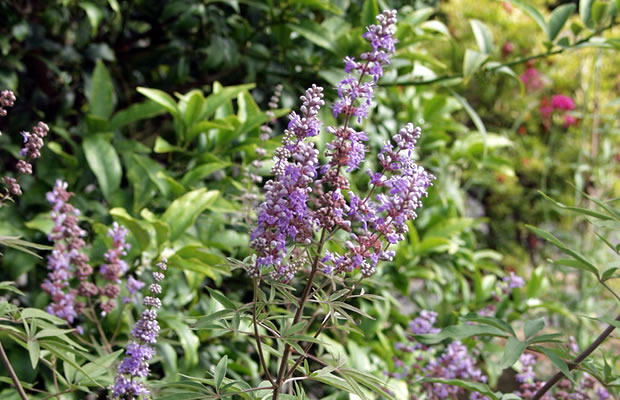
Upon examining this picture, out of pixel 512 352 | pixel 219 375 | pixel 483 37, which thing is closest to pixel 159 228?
pixel 219 375

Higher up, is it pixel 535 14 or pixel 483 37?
pixel 535 14

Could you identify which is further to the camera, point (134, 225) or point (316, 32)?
point (316, 32)

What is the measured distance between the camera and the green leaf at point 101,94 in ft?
7.40

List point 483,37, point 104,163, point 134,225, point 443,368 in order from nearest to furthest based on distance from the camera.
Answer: point 134,225, point 443,368, point 104,163, point 483,37

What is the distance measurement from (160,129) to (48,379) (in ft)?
4.27

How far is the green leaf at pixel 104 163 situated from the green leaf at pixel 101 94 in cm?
14

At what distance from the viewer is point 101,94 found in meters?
2.28

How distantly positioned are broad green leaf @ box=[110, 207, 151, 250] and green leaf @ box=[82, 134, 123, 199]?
0.30 metres

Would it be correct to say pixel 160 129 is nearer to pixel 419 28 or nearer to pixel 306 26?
pixel 306 26

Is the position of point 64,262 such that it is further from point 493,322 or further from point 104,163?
point 493,322

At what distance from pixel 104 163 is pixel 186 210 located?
1.24 feet

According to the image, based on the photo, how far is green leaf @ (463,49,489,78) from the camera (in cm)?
226

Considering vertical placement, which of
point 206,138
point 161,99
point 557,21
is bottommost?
point 206,138

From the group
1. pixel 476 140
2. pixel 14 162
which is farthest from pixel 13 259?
pixel 476 140
